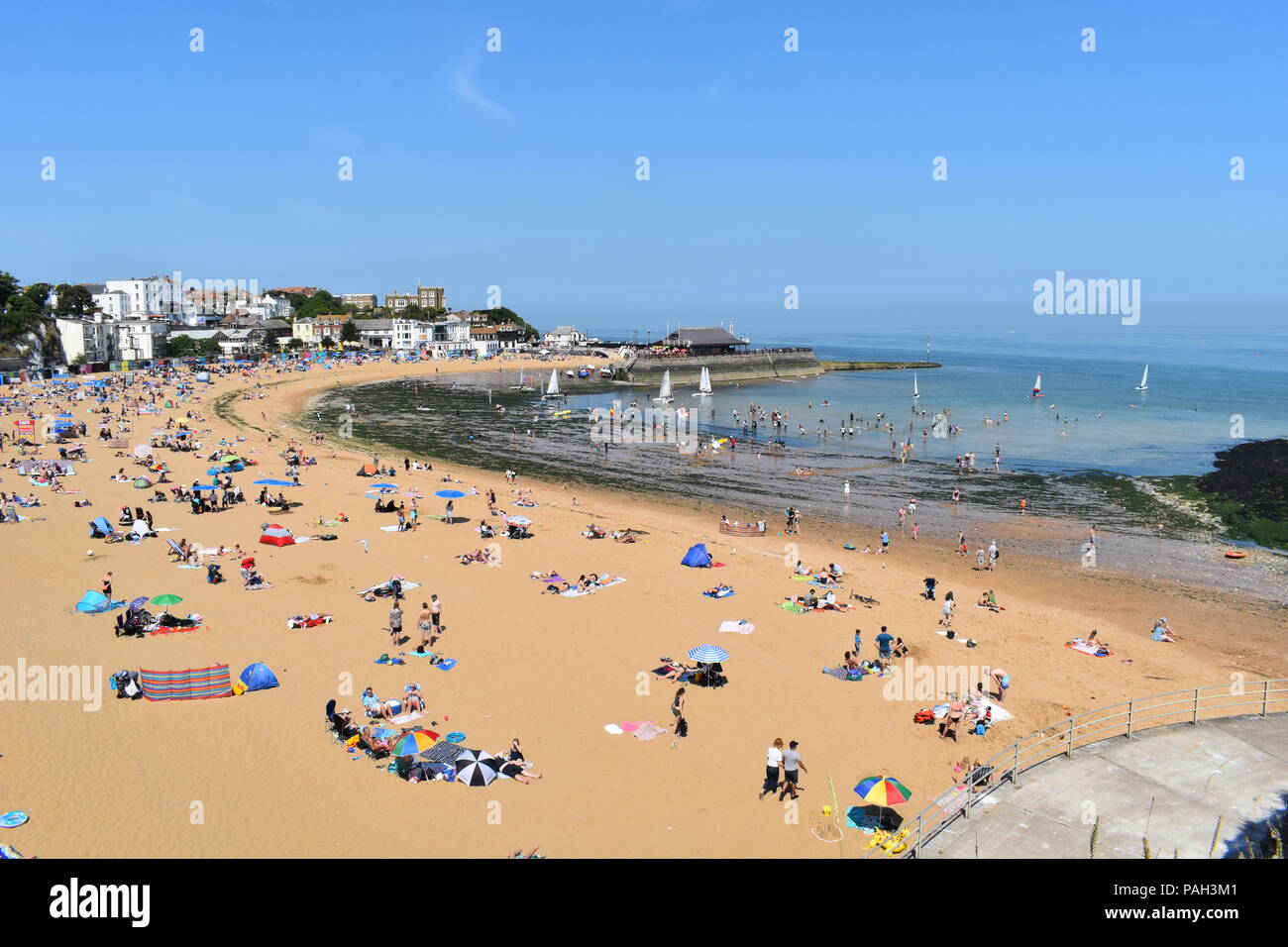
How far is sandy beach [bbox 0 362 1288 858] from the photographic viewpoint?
12.3 meters

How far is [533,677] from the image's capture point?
57.2ft

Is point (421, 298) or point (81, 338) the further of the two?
point (421, 298)

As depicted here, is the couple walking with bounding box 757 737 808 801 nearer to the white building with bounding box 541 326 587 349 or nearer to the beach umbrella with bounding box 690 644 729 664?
the beach umbrella with bounding box 690 644 729 664

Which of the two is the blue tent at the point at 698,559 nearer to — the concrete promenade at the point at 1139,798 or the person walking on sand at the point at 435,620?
the person walking on sand at the point at 435,620

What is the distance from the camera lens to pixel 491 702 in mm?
16219

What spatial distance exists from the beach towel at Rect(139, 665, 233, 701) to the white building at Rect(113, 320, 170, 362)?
92821 millimetres

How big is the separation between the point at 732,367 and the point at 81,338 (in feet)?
231

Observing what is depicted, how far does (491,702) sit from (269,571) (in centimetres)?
1083

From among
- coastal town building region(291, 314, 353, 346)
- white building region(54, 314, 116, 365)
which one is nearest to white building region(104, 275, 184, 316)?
coastal town building region(291, 314, 353, 346)

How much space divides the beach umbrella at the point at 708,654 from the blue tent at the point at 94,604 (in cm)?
1392

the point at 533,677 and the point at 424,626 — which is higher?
the point at 424,626

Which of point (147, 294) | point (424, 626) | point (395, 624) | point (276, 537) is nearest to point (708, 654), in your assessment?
point (424, 626)

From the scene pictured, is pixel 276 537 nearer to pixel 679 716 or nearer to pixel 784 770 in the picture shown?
pixel 679 716
